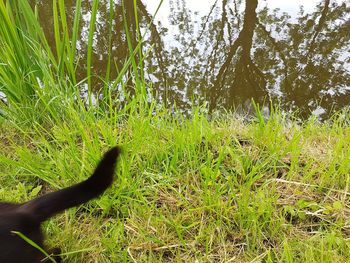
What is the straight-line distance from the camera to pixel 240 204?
1.58m

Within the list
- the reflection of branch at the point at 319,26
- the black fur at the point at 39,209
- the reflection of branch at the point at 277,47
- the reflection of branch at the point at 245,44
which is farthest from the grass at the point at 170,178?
the reflection of branch at the point at 319,26

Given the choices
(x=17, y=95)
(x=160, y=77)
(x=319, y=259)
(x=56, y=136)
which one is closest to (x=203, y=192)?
(x=319, y=259)

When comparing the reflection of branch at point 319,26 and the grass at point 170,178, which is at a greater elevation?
the reflection of branch at point 319,26

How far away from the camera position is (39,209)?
1160mm

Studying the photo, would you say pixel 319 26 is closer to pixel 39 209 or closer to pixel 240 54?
pixel 240 54

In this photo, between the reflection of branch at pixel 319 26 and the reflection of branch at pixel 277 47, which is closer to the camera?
the reflection of branch at pixel 277 47

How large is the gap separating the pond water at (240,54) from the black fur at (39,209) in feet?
6.37

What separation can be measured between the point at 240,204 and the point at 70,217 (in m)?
0.69

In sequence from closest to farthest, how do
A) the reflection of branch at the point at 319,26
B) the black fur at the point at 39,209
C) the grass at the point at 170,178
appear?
1. the black fur at the point at 39,209
2. the grass at the point at 170,178
3. the reflection of branch at the point at 319,26

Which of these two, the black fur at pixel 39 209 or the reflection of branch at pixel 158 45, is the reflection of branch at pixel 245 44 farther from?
the black fur at pixel 39 209

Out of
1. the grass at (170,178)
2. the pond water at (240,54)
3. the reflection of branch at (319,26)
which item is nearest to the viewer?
the grass at (170,178)

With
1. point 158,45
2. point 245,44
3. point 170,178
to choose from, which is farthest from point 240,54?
point 170,178

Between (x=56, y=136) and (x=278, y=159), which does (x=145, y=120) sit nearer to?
(x=56, y=136)

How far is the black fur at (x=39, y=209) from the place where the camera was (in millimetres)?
1097
